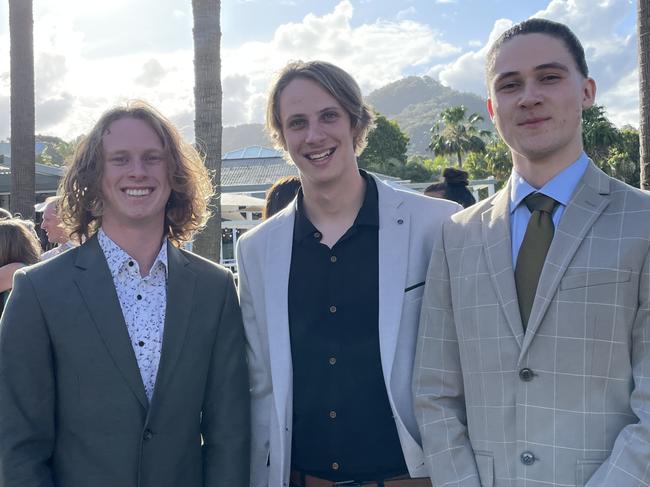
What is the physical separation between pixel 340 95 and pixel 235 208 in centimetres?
1296

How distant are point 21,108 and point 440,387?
897cm

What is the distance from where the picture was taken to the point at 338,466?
2.66 meters

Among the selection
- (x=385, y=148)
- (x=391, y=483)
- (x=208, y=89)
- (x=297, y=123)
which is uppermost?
(x=385, y=148)

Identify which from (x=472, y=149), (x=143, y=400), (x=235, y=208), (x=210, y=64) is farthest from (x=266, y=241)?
(x=472, y=149)

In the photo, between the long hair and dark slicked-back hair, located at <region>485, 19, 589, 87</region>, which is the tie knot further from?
the long hair

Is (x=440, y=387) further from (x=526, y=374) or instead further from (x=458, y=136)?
(x=458, y=136)

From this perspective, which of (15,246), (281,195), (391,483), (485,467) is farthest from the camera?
(15,246)

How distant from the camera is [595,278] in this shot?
2.08 metres

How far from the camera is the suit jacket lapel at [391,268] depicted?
8.70ft

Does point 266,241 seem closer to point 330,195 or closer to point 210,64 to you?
point 330,195

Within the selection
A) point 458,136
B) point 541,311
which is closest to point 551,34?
point 541,311

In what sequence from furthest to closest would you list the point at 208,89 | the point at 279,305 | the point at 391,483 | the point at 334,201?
1. the point at 208,89
2. the point at 334,201
3. the point at 279,305
4. the point at 391,483

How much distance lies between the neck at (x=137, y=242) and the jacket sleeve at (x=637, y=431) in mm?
1862

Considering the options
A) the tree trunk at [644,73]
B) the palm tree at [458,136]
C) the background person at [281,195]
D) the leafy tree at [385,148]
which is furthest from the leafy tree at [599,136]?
the background person at [281,195]
